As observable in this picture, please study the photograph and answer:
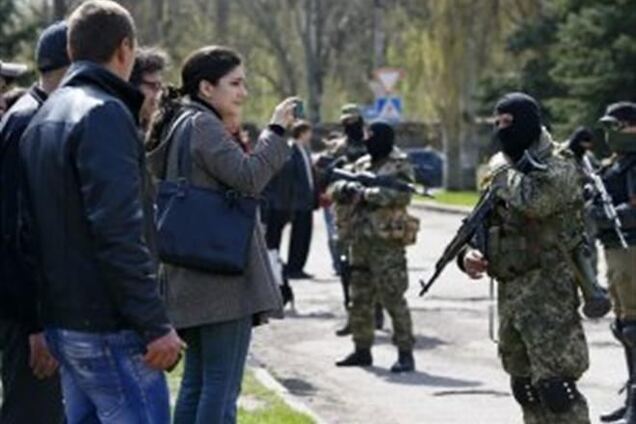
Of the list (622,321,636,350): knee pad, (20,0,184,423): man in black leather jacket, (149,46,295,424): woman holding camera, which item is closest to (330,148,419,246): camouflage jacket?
(622,321,636,350): knee pad

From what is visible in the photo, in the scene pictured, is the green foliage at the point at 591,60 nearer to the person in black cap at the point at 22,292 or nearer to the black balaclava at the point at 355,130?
the black balaclava at the point at 355,130

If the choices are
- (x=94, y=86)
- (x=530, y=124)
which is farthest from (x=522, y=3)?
(x=94, y=86)

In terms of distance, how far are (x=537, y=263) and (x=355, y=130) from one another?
735 centimetres

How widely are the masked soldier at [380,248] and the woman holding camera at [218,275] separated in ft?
19.1

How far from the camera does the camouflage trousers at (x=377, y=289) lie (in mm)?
13562

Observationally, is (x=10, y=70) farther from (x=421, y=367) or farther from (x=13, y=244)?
(x=421, y=367)

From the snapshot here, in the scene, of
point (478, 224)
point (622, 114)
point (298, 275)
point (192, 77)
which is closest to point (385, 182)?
point (622, 114)

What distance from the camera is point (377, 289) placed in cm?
1377

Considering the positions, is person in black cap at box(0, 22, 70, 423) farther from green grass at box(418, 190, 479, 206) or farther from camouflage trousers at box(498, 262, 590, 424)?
green grass at box(418, 190, 479, 206)

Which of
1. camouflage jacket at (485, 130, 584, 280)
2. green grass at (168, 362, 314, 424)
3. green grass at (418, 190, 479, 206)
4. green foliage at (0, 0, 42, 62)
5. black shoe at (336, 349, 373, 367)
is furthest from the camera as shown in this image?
green grass at (418, 190, 479, 206)

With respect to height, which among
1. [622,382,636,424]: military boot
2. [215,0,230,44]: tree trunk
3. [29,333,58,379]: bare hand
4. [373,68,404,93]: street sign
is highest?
[29,333,58,379]: bare hand

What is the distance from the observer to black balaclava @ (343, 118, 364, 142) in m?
15.9

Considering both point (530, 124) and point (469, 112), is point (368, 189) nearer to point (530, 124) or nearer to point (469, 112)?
point (530, 124)

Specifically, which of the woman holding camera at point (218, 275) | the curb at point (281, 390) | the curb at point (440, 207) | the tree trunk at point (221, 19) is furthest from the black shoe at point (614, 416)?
the tree trunk at point (221, 19)
